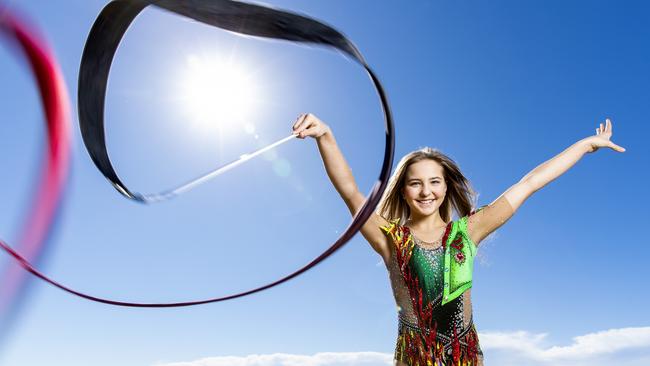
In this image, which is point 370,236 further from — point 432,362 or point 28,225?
point 28,225

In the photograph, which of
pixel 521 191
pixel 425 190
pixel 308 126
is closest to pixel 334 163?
pixel 308 126

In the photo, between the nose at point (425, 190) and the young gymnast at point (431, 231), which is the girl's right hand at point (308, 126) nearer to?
the young gymnast at point (431, 231)

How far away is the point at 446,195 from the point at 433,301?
103 centimetres

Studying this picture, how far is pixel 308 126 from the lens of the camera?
4.38m

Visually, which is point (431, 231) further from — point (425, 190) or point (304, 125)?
point (304, 125)

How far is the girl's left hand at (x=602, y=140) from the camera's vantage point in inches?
216

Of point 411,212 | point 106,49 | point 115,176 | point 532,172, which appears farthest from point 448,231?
point 106,49

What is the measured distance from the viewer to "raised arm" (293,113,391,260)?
4340 mm

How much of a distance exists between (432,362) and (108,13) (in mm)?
3234

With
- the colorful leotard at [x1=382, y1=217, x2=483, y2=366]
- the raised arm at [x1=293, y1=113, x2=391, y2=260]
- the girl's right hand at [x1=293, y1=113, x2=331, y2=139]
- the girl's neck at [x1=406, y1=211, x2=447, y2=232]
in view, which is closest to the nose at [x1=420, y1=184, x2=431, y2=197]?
the girl's neck at [x1=406, y1=211, x2=447, y2=232]

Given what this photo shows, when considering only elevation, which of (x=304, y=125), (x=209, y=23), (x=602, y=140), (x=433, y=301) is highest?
(x=602, y=140)

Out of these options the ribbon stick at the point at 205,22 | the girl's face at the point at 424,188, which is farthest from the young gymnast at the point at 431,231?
the ribbon stick at the point at 205,22

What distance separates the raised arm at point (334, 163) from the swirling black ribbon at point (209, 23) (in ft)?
2.46

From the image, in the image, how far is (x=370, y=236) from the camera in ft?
16.5
